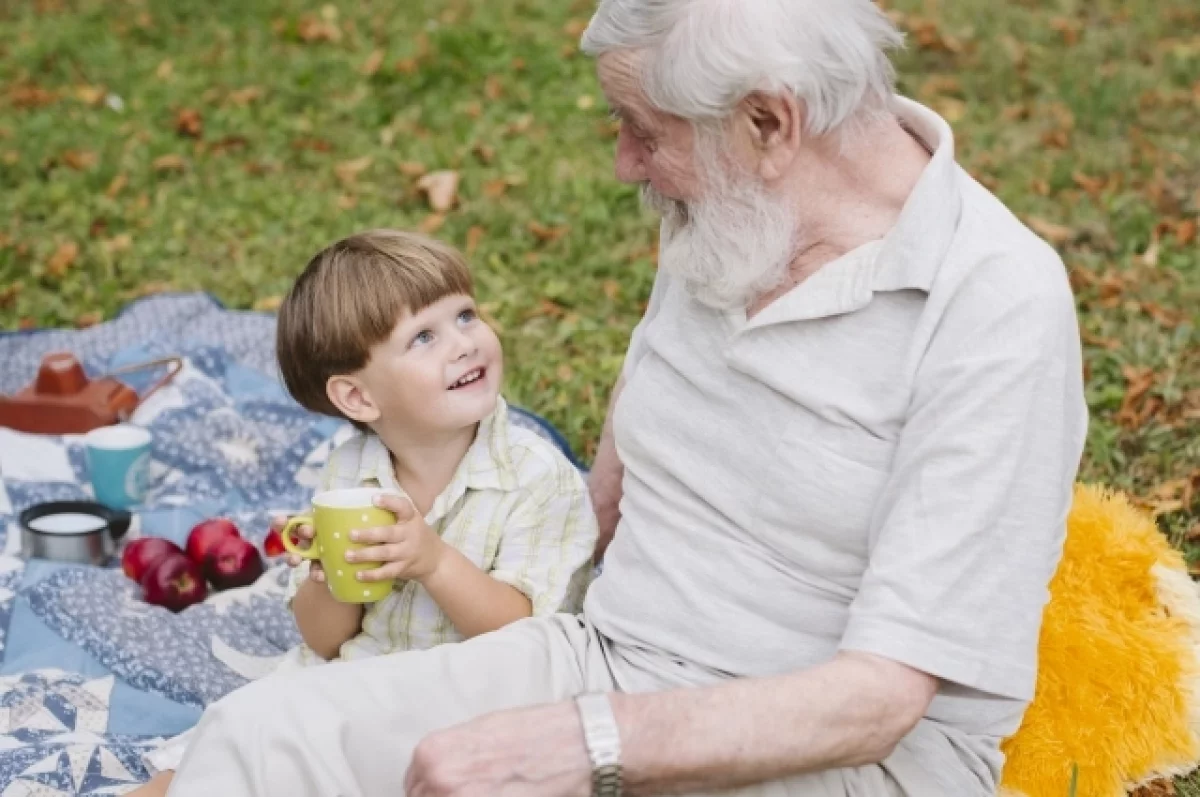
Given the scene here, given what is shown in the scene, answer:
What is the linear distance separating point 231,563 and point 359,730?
67.0 inches

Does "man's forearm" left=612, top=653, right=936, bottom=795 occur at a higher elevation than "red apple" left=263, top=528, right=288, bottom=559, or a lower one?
higher

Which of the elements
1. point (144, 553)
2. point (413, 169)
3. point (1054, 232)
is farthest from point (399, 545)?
point (413, 169)

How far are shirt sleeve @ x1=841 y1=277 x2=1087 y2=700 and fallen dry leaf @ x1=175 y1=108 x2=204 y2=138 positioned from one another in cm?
611

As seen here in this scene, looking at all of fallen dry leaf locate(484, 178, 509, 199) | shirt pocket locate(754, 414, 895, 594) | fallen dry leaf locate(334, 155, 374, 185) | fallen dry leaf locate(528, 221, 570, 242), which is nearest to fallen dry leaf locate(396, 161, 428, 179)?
fallen dry leaf locate(334, 155, 374, 185)

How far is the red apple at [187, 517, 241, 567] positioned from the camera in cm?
414

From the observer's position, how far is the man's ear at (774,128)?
99.6 inches

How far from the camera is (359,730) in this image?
252 centimetres

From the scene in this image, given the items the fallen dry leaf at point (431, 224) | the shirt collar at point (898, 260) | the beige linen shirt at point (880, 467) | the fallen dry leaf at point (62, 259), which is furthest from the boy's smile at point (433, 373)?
the fallen dry leaf at point (62, 259)

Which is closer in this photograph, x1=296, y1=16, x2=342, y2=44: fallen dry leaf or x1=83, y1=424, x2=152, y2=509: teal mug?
x1=83, y1=424, x2=152, y2=509: teal mug

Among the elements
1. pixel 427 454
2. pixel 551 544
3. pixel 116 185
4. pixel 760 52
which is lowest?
pixel 116 185

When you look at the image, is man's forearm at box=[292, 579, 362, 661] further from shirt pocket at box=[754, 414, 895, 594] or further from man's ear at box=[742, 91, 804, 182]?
man's ear at box=[742, 91, 804, 182]

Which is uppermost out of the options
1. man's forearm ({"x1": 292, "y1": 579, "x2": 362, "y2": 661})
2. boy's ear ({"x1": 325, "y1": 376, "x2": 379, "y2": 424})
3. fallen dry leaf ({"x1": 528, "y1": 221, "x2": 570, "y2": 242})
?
boy's ear ({"x1": 325, "y1": 376, "x2": 379, "y2": 424})

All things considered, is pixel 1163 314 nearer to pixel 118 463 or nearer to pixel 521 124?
pixel 521 124

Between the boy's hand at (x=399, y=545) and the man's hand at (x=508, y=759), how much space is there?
1.94ft
